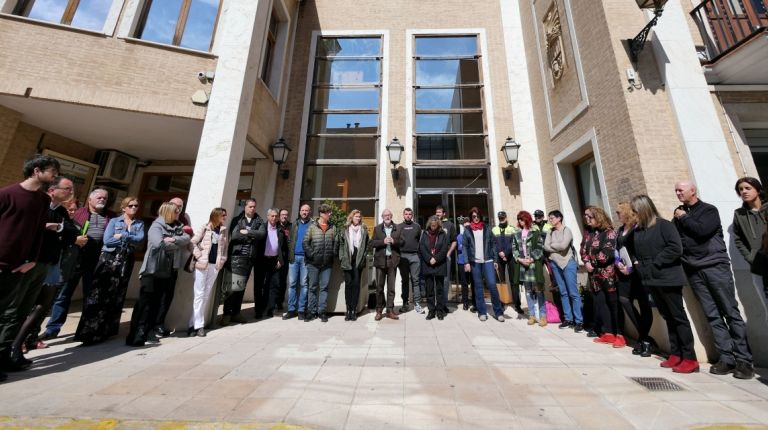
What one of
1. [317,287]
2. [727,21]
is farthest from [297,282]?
[727,21]

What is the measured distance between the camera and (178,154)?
7812mm

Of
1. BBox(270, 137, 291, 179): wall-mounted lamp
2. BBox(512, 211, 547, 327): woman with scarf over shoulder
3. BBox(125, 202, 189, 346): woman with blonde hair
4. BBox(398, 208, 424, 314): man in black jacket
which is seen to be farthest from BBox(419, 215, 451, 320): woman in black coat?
BBox(270, 137, 291, 179): wall-mounted lamp

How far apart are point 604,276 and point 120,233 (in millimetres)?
6906

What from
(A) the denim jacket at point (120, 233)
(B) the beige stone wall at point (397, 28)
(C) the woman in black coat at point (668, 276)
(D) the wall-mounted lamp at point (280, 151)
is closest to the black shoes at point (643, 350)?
(C) the woman in black coat at point (668, 276)

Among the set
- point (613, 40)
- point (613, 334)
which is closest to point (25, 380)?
point (613, 334)

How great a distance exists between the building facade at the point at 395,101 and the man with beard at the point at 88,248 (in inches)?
46.3

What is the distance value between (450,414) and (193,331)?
395 centimetres

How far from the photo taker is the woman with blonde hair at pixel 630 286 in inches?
145

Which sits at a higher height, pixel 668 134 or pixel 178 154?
pixel 178 154

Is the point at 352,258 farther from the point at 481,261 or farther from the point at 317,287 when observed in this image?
the point at 481,261

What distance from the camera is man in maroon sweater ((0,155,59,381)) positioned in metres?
2.58

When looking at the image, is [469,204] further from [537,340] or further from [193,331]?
[193,331]

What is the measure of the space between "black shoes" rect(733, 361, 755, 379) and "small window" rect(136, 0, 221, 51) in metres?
9.42

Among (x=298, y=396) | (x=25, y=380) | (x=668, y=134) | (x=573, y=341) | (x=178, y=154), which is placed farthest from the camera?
(x=178, y=154)
